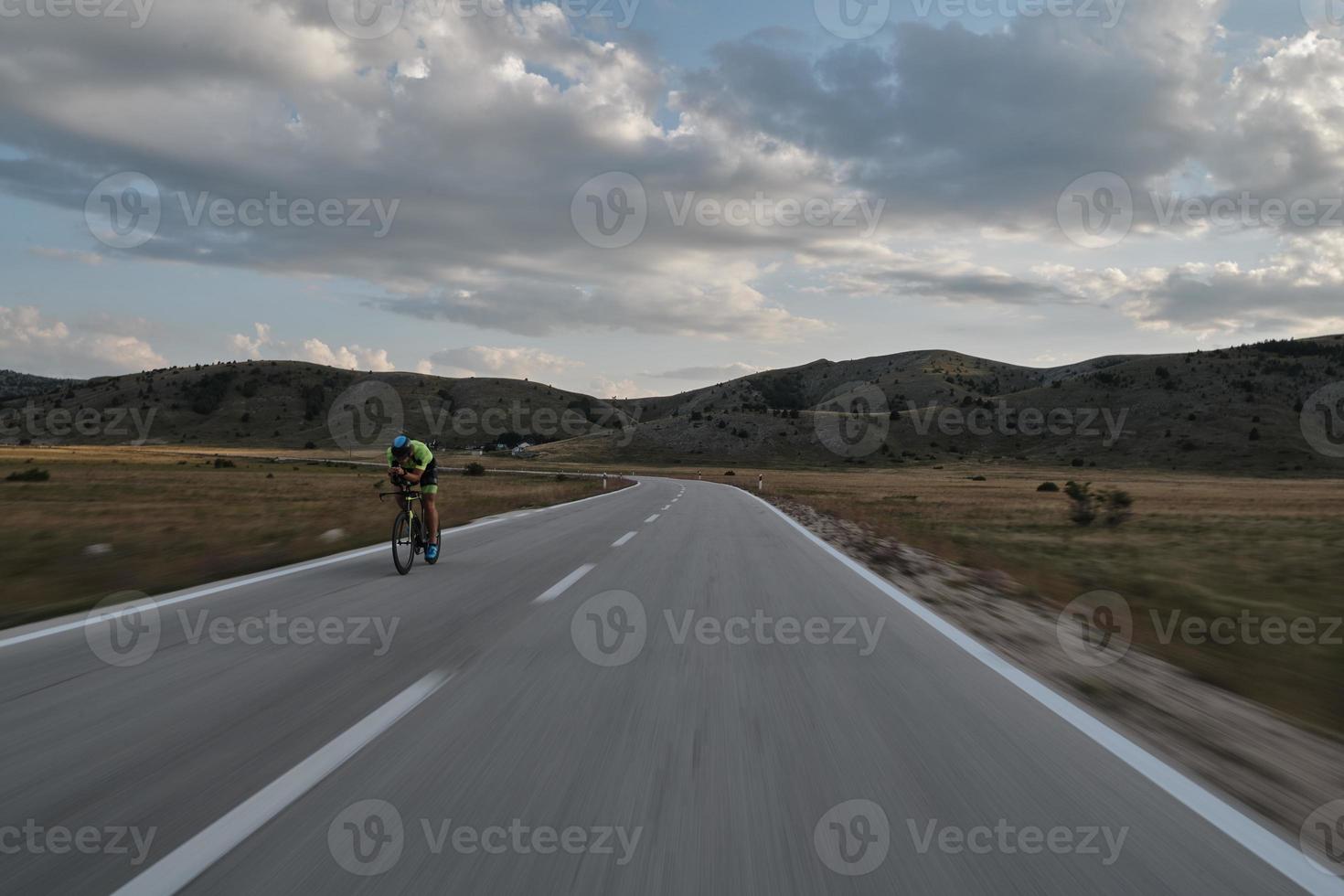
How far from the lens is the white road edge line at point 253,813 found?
2.53 meters

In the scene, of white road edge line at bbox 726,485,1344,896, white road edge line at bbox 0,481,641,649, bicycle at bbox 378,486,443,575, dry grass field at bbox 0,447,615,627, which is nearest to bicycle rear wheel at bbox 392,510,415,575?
bicycle at bbox 378,486,443,575

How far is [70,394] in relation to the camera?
478 feet

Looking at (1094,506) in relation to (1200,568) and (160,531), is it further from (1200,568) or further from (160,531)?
(160,531)

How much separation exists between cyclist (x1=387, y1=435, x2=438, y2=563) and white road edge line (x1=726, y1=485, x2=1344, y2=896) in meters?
6.90

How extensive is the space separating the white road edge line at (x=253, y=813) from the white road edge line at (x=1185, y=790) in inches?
146

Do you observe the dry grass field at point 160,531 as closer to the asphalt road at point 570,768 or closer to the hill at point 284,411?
the asphalt road at point 570,768

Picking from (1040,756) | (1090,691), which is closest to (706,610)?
(1090,691)

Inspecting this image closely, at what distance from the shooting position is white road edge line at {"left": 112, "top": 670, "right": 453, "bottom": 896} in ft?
8.29

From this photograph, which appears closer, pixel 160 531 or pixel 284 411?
pixel 160 531

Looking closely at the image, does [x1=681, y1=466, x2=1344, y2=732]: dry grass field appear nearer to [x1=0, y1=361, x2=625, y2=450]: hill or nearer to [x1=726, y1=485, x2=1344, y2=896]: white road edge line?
[x1=726, y1=485, x2=1344, y2=896]: white road edge line

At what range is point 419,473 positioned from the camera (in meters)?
10.2

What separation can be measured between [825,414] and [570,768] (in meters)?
119

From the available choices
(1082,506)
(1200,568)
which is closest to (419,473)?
(1200,568)

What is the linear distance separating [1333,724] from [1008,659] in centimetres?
190
